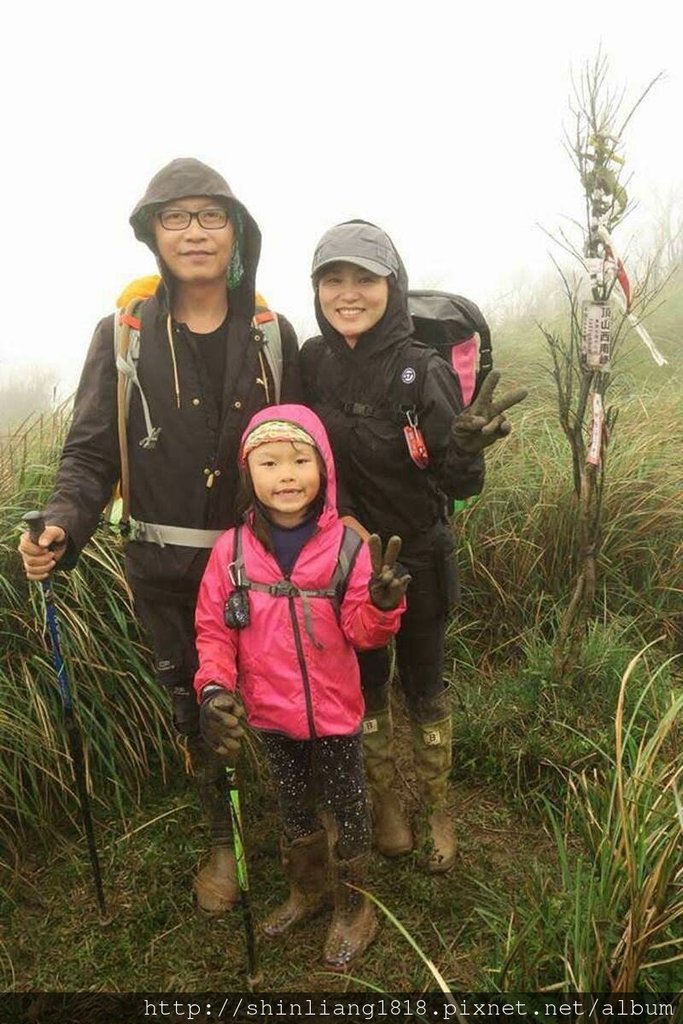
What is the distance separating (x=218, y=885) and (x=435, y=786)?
945 mm

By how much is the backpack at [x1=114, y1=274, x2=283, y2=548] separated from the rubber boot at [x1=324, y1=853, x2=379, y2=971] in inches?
49.6

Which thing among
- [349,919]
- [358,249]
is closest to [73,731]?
[349,919]

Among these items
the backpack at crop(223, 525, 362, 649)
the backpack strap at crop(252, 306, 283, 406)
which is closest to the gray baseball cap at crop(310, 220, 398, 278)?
the backpack strap at crop(252, 306, 283, 406)

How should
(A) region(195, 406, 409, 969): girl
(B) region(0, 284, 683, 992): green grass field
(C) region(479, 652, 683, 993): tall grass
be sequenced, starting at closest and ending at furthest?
(C) region(479, 652, 683, 993): tall grass → (B) region(0, 284, 683, 992): green grass field → (A) region(195, 406, 409, 969): girl

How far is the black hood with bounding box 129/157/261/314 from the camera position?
248 cm

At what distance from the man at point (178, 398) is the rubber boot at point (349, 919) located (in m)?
1.08

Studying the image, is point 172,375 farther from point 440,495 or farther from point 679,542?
point 679,542

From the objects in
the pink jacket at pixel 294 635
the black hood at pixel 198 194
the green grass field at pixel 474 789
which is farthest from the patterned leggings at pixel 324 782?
the black hood at pixel 198 194

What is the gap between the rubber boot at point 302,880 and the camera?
8.91 ft

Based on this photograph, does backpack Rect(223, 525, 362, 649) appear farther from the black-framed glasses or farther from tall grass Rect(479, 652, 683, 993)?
the black-framed glasses

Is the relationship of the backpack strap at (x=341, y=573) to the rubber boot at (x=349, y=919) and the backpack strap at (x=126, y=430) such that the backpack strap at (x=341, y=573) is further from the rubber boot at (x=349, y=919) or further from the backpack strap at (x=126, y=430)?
the rubber boot at (x=349, y=919)

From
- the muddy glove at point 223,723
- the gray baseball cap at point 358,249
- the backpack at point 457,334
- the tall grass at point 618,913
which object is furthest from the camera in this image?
the backpack at point 457,334

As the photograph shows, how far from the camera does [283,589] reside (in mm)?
2410

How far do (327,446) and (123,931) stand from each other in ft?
6.57
